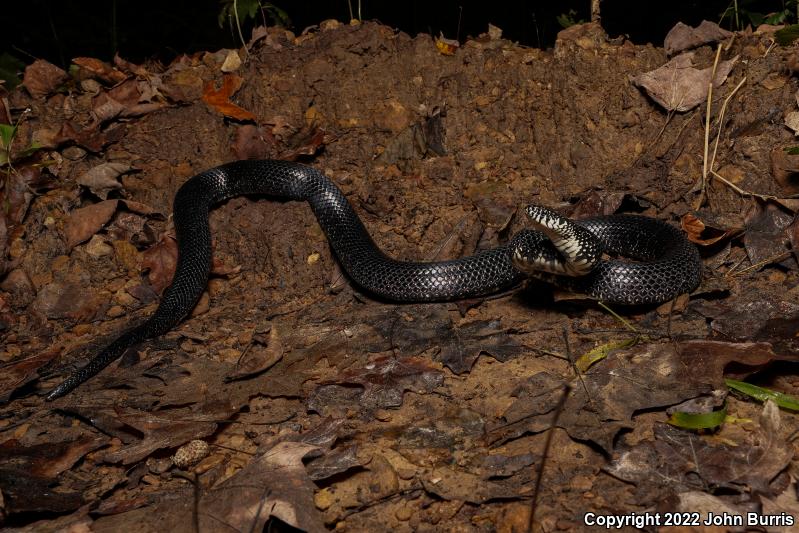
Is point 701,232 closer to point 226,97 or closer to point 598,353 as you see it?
point 598,353

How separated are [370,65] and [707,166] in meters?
4.67

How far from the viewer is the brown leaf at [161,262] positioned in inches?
316

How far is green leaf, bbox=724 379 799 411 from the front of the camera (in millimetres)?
4559

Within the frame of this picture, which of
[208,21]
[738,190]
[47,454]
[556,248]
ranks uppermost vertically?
[208,21]

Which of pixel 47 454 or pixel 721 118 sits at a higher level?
pixel 721 118

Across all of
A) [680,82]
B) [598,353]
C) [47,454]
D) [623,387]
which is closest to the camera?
[623,387]

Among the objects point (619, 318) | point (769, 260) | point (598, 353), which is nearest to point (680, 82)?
point (769, 260)

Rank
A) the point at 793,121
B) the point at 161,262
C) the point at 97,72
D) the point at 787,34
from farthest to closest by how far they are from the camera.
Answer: the point at 97,72
the point at 161,262
the point at 787,34
the point at 793,121

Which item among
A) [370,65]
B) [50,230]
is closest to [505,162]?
[370,65]

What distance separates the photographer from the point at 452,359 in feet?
18.9

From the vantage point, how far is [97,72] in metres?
9.46

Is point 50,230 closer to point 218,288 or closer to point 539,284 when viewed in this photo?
point 218,288

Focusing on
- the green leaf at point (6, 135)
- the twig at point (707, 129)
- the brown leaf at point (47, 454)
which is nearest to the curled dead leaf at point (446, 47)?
the twig at point (707, 129)

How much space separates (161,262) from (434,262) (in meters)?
3.57
